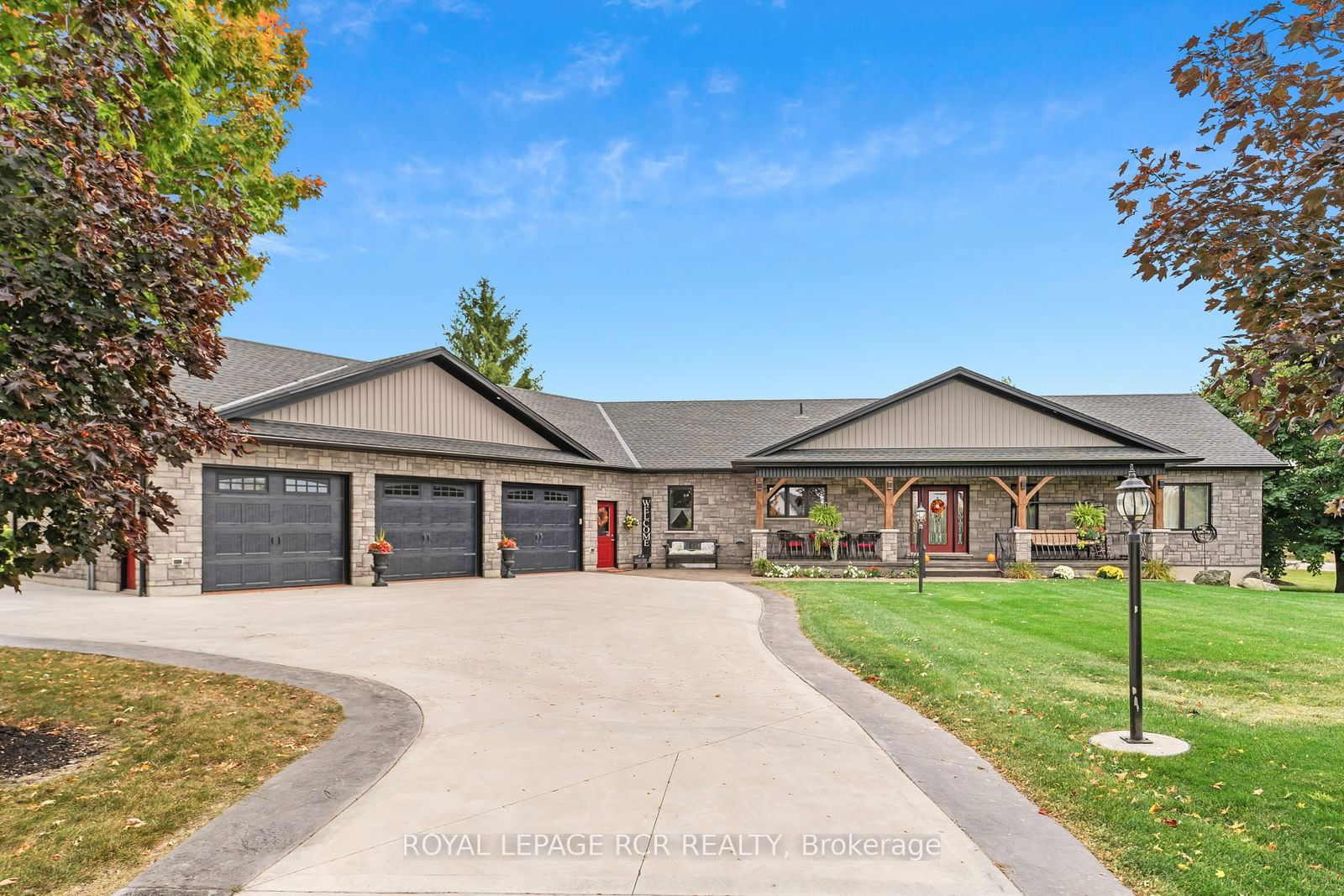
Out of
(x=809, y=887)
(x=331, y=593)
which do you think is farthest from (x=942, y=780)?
(x=331, y=593)

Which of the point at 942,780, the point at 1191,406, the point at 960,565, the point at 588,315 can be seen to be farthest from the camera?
the point at 588,315

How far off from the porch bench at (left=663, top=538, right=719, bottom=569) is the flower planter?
5.75 meters

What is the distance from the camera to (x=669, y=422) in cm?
2778

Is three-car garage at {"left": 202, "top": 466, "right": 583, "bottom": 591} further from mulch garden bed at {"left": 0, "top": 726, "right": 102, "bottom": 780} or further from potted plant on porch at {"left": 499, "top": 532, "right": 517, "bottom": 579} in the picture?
mulch garden bed at {"left": 0, "top": 726, "right": 102, "bottom": 780}

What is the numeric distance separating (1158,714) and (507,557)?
52.5ft

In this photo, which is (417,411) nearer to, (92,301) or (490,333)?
(92,301)

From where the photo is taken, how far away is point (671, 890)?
3295 mm

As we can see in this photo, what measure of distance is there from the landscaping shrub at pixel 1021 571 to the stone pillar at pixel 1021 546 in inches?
6.9

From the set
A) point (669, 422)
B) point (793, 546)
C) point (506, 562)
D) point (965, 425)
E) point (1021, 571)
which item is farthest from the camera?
point (669, 422)

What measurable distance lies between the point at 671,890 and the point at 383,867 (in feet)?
4.55

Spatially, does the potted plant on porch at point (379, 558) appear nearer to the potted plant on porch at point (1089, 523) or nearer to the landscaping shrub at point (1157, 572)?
the potted plant on porch at point (1089, 523)

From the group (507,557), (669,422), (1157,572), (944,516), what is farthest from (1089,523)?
(507,557)

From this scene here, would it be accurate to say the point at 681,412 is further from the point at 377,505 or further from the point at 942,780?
the point at 942,780

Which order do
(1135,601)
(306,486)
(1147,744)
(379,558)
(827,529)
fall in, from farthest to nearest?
(827,529), (379,558), (306,486), (1135,601), (1147,744)
